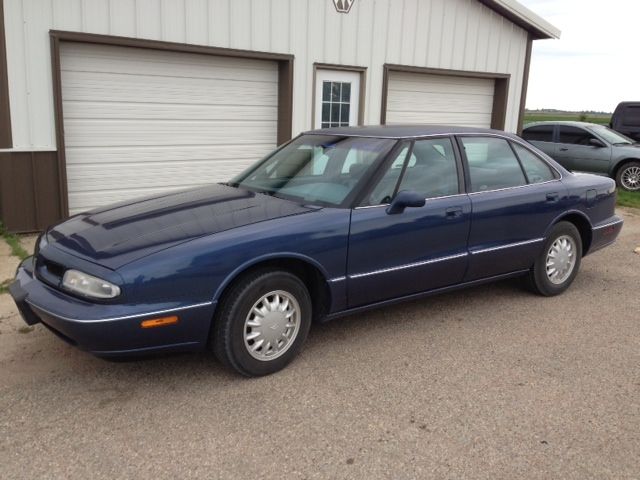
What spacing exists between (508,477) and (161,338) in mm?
1895

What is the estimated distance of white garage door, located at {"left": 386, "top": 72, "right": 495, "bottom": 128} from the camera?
10.4 m

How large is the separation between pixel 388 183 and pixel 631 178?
1060cm

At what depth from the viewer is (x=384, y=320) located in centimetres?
486

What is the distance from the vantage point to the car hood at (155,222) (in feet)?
11.5

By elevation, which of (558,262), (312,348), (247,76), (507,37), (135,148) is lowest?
(312,348)

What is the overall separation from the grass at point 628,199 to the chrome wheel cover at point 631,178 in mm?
237

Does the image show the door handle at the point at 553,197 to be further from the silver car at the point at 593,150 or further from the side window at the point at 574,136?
the side window at the point at 574,136

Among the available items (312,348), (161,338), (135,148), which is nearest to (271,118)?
(135,148)

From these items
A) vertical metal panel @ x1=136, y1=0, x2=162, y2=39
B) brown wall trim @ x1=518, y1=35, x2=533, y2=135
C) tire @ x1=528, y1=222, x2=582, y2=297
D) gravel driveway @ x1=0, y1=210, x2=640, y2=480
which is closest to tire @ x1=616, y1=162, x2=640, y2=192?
brown wall trim @ x1=518, y1=35, x2=533, y2=135

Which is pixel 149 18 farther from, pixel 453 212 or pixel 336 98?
pixel 453 212

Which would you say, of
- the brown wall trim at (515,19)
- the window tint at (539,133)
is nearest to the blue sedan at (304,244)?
the brown wall trim at (515,19)

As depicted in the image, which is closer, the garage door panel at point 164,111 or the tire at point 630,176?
the garage door panel at point 164,111

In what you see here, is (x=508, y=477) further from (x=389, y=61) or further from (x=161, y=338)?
(x=389, y=61)

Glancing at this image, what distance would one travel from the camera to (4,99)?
6766 millimetres
